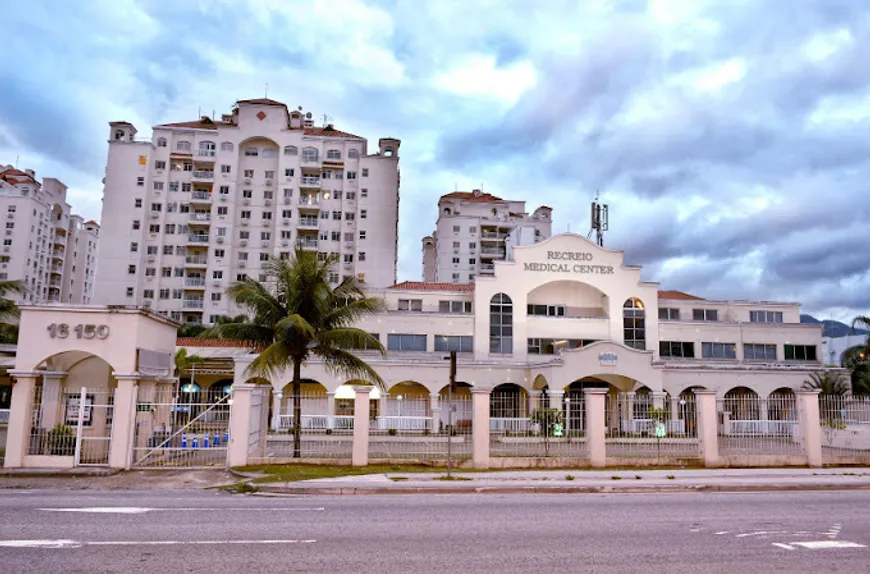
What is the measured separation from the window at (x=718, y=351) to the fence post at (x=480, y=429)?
34.2 m

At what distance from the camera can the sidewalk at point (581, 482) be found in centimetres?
1672

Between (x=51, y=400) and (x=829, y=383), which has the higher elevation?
(x=829, y=383)

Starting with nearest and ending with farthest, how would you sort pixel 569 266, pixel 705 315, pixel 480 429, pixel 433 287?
pixel 480 429
pixel 569 266
pixel 433 287
pixel 705 315

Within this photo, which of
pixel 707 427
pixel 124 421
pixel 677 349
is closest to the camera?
pixel 124 421

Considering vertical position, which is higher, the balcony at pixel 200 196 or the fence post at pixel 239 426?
the balcony at pixel 200 196

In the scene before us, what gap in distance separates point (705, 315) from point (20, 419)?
155 feet

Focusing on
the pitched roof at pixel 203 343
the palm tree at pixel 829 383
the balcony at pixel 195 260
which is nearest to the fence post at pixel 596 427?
the palm tree at pixel 829 383

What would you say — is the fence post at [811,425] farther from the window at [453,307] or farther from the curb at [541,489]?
the window at [453,307]

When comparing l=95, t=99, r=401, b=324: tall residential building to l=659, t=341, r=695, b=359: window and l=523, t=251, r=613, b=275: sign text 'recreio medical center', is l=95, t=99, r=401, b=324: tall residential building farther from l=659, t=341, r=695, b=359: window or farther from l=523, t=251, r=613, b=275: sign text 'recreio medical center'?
l=659, t=341, r=695, b=359: window

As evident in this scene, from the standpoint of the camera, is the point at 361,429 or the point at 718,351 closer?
the point at 361,429

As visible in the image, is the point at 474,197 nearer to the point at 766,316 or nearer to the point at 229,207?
the point at 229,207

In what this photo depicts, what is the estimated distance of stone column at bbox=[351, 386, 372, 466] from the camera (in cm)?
2094

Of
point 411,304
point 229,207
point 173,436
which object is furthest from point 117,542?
point 229,207

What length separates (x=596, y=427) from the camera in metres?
21.4
